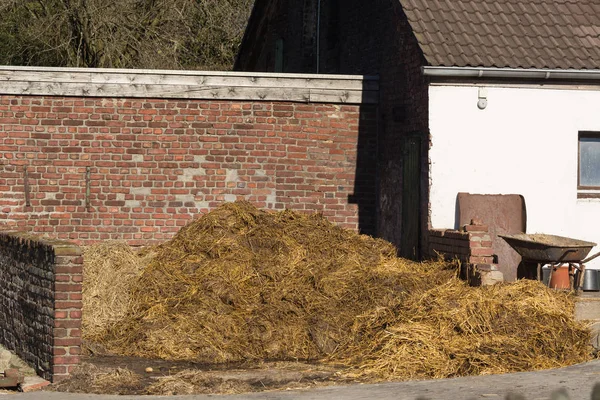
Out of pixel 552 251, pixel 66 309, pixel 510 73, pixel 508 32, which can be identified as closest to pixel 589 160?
pixel 510 73

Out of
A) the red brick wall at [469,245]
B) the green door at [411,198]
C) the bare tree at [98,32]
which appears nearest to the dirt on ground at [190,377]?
the red brick wall at [469,245]

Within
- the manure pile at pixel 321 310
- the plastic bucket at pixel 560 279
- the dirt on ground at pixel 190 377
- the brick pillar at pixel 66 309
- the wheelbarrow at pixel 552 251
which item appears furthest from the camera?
the plastic bucket at pixel 560 279

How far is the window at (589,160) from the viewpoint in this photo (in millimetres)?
14586

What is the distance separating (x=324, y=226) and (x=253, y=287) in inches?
88.4

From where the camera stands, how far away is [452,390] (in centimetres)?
877

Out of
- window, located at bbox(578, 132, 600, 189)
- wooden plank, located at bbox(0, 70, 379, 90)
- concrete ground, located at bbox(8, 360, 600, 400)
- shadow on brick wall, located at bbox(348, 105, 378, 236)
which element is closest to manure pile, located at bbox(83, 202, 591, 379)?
concrete ground, located at bbox(8, 360, 600, 400)

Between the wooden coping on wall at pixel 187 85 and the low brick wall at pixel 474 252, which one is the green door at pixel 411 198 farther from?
the wooden coping on wall at pixel 187 85

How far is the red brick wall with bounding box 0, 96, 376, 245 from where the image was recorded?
607 inches

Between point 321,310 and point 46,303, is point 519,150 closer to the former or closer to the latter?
point 321,310

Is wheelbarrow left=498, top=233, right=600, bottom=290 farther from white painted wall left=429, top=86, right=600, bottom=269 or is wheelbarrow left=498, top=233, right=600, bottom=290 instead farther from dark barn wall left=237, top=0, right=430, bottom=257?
dark barn wall left=237, top=0, right=430, bottom=257

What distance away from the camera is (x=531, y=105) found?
14.1 m

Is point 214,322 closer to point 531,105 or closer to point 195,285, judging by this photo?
point 195,285

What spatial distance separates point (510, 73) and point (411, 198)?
2.30 metres

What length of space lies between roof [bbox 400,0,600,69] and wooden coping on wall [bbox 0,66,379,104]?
209 cm
